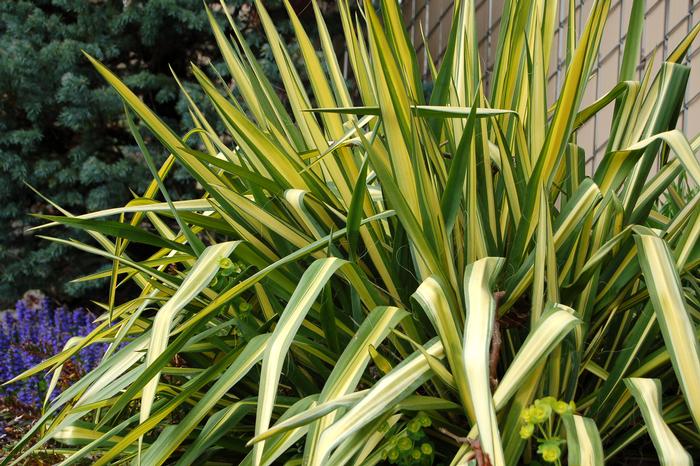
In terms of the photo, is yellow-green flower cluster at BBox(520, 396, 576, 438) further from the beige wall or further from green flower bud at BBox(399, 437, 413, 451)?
the beige wall

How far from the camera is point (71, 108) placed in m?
4.00

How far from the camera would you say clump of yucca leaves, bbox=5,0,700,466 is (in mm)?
1111

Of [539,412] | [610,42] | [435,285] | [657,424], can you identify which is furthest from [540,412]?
[610,42]

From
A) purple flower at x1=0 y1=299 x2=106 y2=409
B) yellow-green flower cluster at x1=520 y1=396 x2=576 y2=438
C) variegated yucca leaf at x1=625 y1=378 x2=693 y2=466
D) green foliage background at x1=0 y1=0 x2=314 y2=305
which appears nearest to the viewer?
variegated yucca leaf at x1=625 y1=378 x2=693 y2=466

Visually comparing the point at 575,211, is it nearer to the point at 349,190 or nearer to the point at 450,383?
the point at 450,383

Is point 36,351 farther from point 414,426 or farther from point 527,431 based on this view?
point 527,431

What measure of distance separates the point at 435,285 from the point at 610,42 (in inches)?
106

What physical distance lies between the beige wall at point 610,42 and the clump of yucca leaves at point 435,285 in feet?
4.21

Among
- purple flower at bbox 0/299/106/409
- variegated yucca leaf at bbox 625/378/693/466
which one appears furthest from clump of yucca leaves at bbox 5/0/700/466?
purple flower at bbox 0/299/106/409

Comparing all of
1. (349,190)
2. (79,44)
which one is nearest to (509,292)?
(349,190)

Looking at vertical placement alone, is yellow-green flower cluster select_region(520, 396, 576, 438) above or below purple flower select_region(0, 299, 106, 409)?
above

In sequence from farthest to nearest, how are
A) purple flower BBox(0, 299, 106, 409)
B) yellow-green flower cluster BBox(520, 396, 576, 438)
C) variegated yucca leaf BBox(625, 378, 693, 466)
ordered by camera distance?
purple flower BBox(0, 299, 106, 409) → yellow-green flower cluster BBox(520, 396, 576, 438) → variegated yucca leaf BBox(625, 378, 693, 466)

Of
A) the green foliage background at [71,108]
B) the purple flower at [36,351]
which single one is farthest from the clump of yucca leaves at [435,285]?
the green foliage background at [71,108]

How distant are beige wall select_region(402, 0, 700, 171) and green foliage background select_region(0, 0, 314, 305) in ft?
3.48
